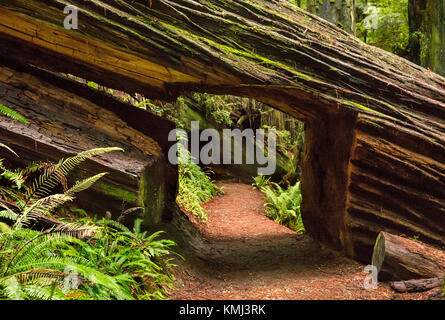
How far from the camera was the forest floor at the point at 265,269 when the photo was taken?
425 centimetres

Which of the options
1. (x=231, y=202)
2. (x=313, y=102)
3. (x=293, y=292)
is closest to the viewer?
(x=293, y=292)

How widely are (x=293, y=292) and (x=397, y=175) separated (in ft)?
7.86

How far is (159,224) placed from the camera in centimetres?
554

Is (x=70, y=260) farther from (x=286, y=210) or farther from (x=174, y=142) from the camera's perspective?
(x=286, y=210)

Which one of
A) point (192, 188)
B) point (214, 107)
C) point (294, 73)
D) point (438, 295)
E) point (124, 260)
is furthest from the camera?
point (214, 107)

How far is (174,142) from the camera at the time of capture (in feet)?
19.5

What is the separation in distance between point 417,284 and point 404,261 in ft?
1.62

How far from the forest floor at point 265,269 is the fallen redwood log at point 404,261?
0.22m

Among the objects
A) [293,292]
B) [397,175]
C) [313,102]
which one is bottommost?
[293,292]

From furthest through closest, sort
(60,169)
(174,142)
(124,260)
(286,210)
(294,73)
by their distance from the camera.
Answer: (286,210) → (174,142) → (294,73) → (124,260) → (60,169)

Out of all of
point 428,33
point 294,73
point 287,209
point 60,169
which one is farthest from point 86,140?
point 428,33
